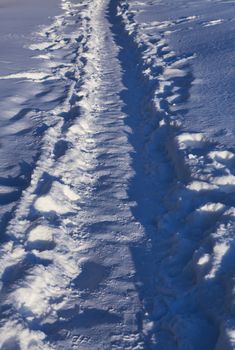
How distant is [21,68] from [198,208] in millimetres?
5319

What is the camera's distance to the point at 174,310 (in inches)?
123

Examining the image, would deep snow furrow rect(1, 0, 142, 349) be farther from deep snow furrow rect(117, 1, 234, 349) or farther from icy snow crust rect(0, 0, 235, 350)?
deep snow furrow rect(117, 1, 234, 349)

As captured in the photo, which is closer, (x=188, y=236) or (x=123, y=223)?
(x=188, y=236)

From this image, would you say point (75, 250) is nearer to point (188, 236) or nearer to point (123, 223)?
point (123, 223)

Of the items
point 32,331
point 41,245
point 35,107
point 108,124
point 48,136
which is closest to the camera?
point 32,331

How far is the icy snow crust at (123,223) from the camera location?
304 centimetres

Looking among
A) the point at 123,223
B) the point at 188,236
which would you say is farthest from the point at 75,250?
the point at 188,236

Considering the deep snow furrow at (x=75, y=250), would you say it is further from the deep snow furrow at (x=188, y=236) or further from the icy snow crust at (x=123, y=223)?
the deep snow furrow at (x=188, y=236)

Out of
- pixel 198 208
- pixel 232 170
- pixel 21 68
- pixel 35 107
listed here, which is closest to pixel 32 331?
pixel 198 208

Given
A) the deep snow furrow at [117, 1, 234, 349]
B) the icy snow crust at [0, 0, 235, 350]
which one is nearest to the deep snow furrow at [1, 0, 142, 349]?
the icy snow crust at [0, 0, 235, 350]

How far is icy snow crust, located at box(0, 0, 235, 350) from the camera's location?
3037 mm

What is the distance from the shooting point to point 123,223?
410 cm

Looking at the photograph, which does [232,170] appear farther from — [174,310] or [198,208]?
[174,310]

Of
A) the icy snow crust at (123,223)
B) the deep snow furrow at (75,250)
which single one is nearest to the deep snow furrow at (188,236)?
the icy snow crust at (123,223)
